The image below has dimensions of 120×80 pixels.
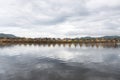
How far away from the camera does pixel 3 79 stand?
2377cm

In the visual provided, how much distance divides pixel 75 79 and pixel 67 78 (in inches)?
69.5

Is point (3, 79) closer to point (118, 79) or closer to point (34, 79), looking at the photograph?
point (34, 79)

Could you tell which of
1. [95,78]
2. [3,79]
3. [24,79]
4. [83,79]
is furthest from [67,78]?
[3,79]

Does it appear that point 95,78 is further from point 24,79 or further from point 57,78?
point 24,79

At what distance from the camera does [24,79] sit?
78.3ft

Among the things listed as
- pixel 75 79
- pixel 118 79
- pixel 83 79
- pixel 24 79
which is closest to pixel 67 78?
pixel 75 79

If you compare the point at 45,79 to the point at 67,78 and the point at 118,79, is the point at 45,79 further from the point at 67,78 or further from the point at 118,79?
the point at 118,79

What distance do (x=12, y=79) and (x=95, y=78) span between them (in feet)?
59.9

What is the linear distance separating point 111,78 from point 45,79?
48.6ft

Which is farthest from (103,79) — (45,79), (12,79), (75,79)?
(12,79)

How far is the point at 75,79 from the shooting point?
2442 cm

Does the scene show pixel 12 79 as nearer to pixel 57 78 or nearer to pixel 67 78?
pixel 57 78

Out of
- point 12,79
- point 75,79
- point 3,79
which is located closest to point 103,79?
point 75,79

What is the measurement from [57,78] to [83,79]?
18.9ft
